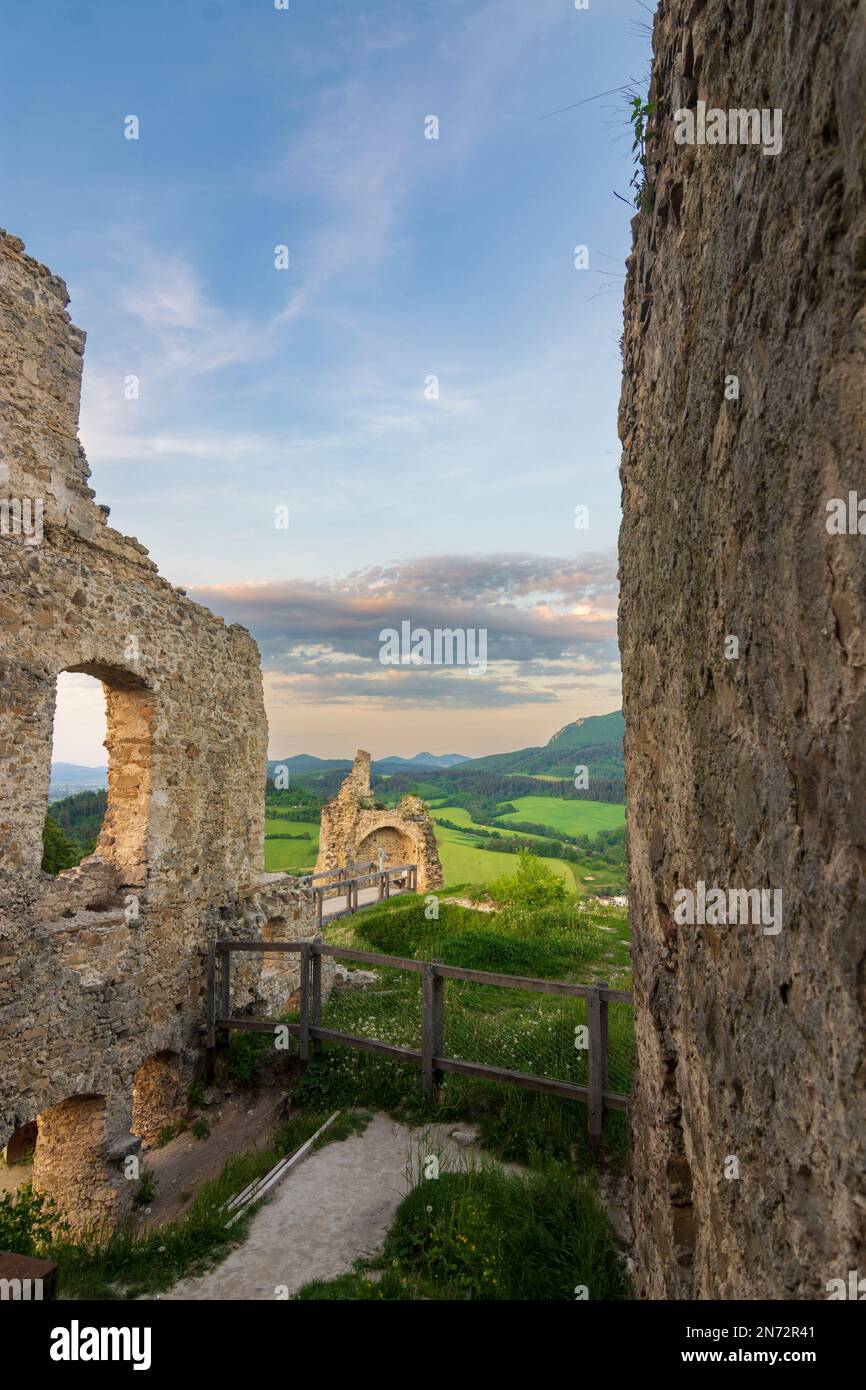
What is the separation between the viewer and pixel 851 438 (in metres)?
1.42

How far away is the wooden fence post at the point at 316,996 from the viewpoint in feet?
27.1

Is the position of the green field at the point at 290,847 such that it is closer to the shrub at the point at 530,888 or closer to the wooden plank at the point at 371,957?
the shrub at the point at 530,888

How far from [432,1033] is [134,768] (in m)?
4.71

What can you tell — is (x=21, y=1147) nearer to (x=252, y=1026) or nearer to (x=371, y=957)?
(x=252, y=1026)

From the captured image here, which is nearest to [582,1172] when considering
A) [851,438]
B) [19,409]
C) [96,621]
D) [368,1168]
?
[368,1168]

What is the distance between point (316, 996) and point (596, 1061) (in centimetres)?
346

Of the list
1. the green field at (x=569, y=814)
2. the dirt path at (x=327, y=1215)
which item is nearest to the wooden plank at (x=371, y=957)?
the dirt path at (x=327, y=1215)

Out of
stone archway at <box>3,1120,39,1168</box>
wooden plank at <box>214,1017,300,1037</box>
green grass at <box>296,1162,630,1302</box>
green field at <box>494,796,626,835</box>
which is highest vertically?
green grass at <box>296,1162,630,1302</box>

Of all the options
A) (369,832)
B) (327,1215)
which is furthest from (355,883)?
(327,1215)

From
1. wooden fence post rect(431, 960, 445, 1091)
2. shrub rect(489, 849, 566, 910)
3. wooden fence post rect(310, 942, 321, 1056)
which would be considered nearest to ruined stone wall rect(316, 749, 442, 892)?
shrub rect(489, 849, 566, 910)

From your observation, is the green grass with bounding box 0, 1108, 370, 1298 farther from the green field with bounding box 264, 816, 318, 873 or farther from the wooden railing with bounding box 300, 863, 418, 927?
the green field with bounding box 264, 816, 318, 873

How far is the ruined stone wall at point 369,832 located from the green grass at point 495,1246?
1663cm

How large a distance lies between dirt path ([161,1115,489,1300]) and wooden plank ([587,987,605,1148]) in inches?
42.6

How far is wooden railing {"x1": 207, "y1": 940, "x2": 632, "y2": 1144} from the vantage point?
629 centimetres
